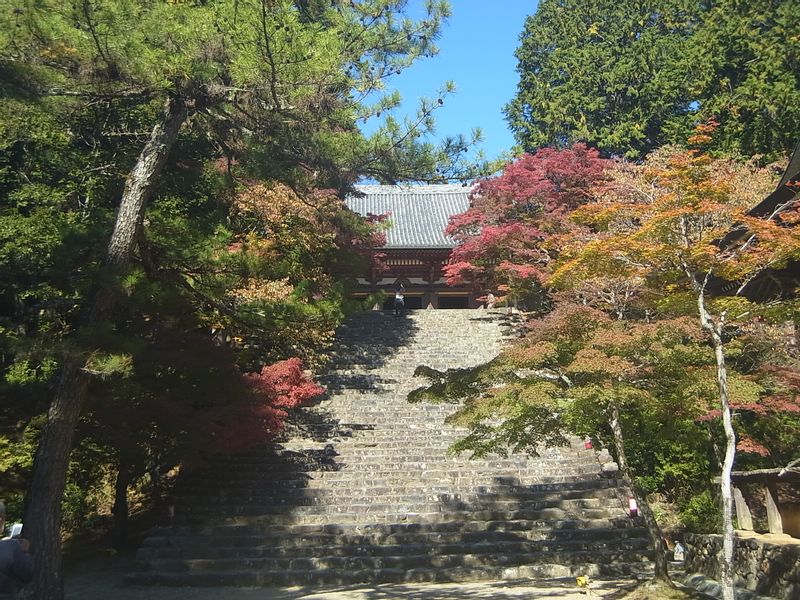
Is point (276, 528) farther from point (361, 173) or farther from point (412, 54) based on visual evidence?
point (412, 54)

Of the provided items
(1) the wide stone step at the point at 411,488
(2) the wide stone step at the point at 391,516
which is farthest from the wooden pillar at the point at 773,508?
(1) the wide stone step at the point at 411,488

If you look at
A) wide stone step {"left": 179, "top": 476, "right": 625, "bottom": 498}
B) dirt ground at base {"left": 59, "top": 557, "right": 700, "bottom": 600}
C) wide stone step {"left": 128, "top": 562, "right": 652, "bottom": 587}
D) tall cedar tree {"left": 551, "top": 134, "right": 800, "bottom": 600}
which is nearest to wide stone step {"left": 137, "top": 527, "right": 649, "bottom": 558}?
wide stone step {"left": 128, "top": 562, "right": 652, "bottom": 587}

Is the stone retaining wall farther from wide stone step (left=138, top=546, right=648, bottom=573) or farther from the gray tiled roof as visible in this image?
the gray tiled roof

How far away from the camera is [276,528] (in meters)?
9.94

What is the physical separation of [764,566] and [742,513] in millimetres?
2196

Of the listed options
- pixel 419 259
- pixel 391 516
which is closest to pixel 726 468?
pixel 391 516

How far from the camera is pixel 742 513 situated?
351 inches

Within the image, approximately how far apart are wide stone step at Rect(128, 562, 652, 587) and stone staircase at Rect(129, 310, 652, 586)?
0.01m

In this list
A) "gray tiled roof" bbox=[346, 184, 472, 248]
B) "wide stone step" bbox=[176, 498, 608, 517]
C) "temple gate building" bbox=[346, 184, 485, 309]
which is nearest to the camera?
"wide stone step" bbox=[176, 498, 608, 517]

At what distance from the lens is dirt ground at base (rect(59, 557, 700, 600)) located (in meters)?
7.76

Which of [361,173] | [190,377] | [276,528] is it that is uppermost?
[361,173]

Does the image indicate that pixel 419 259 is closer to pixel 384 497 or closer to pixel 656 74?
pixel 656 74

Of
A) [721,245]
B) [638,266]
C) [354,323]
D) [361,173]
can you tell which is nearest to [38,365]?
[361,173]

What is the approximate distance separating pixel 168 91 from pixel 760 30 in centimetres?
2059
